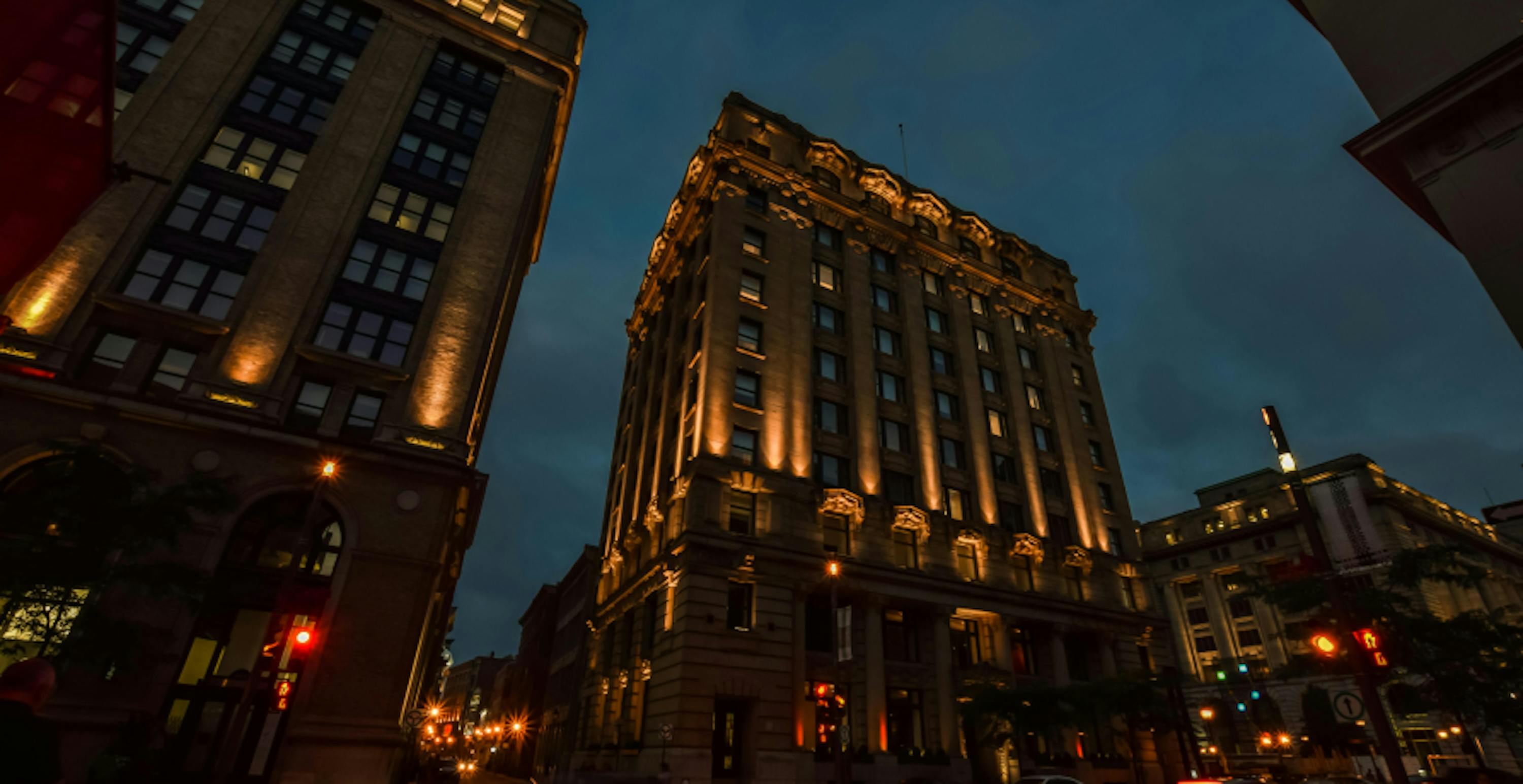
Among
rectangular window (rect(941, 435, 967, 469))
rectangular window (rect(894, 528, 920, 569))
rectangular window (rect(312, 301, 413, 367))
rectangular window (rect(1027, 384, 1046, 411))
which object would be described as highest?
rectangular window (rect(1027, 384, 1046, 411))

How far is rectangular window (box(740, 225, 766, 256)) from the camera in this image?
4234cm

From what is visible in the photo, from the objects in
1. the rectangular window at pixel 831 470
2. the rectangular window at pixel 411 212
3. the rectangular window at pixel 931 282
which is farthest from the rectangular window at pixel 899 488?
the rectangular window at pixel 411 212

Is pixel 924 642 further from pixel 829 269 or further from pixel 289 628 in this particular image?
pixel 289 628

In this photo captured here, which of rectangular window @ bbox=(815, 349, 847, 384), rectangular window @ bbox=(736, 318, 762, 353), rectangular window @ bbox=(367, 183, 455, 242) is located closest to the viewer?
rectangular window @ bbox=(367, 183, 455, 242)

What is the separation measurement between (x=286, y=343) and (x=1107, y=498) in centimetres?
5227

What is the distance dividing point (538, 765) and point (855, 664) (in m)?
40.7

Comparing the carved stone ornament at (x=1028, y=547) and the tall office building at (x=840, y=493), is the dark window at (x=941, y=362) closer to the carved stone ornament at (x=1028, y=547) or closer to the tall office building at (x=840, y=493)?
the tall office building at (x=840, y=493)

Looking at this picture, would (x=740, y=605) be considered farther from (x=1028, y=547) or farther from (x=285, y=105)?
(x=285, y=105)

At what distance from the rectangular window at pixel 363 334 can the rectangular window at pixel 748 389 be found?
54.0 feet

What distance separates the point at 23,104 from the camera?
24.5 ft

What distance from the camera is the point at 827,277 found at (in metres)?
45.6

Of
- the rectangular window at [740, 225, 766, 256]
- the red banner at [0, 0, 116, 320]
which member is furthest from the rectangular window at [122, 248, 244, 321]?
the rectangular window at [740, 225, 766, 256]

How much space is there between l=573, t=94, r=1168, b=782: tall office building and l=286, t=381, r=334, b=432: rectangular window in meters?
15.9

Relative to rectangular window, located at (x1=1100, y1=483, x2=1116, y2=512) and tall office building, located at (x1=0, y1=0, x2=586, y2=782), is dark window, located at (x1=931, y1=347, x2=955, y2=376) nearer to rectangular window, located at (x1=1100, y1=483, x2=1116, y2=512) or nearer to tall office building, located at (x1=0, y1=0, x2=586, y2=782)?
rectangular window, located at (x1=1100, y1=483, x2=1116, y2=512)
